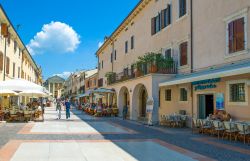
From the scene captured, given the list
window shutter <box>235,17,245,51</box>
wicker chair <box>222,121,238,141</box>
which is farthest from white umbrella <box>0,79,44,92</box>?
window shutter <box>235,17,245,51</box>

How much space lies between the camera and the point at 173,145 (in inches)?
469

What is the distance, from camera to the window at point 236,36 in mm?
14320

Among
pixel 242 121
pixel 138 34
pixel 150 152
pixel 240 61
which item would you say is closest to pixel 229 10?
pixel 240 61

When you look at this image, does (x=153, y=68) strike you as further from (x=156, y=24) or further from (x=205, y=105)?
(x=156, y=24)

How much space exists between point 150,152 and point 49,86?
419 ft

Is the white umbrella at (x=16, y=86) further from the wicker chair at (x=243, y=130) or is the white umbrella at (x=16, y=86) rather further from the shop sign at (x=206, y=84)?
the wicker chair at (x=243, y=130)

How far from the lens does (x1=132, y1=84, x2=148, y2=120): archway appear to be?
25.8 meters

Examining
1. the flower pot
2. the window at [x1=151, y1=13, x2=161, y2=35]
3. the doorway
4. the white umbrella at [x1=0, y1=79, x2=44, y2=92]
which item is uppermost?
the window at [x1=151, y1=13, x2=161, y2=35]

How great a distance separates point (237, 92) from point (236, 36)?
258 cm

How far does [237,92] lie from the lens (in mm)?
14539

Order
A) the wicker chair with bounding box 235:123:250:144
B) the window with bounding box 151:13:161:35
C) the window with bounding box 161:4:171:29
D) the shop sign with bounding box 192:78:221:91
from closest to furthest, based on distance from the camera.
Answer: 1. the wicker chair with bounding box 235:123:250:144
2. the shop sign with bounding box 192:78:221:91
3. the window with bounding box 161:4:171:29
4. the window with bounding box 151:13:161:35

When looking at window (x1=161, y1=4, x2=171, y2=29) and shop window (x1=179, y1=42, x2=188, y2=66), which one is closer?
shop window (x1=179, y1=42, x2=188, y2=66)

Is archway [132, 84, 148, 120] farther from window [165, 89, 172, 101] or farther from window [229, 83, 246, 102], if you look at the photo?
window [229, 83, 246, 102]

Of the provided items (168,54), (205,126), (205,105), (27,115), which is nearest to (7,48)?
(27,115)
